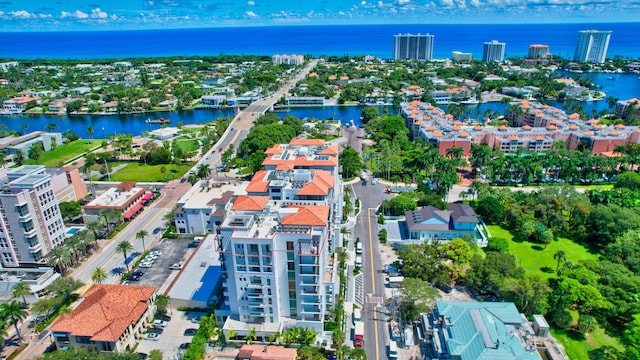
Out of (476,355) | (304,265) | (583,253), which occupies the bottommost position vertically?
(583,253)

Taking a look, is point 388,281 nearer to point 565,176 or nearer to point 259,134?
point 565,176

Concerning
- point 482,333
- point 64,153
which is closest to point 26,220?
point 482,333

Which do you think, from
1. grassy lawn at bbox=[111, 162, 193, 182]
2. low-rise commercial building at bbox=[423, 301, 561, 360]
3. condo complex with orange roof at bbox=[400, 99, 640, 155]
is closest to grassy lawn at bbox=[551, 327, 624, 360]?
low-rise commercial building at bbox=[423, 301, 561, 360]

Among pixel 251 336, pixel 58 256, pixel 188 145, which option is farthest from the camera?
pixel 188 145

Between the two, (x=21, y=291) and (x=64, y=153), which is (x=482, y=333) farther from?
(x=64, y=153)

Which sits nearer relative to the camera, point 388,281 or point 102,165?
point 388,281

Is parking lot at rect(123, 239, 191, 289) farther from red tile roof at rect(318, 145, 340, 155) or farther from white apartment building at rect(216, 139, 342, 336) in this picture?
red tile roof at rect(318, 145, 340, 155)

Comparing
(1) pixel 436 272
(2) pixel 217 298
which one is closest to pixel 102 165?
(2) pixel 217 298
